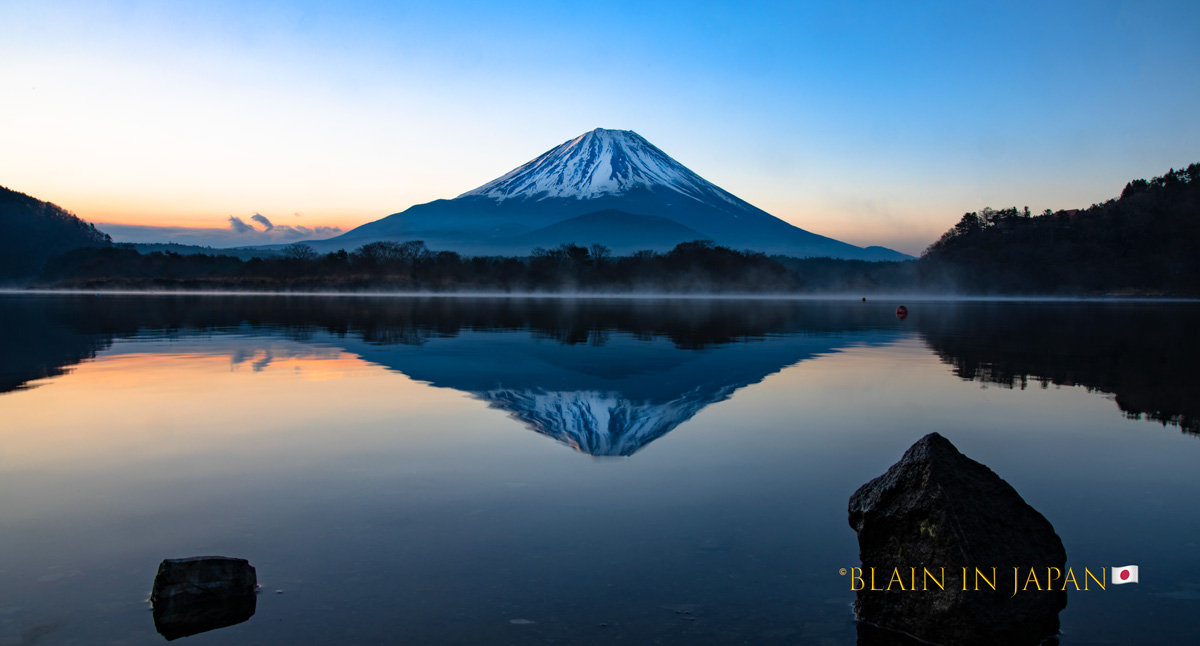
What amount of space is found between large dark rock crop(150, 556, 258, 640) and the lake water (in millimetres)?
164

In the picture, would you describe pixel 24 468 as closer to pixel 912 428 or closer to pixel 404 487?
pixel 404 487

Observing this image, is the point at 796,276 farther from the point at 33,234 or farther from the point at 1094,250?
the point at 33,234

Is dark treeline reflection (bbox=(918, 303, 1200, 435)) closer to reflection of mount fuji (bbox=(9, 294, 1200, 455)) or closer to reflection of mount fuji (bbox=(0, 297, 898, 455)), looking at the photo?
reflection of mount fuji (bbox=(9, 294, 1200, 455))

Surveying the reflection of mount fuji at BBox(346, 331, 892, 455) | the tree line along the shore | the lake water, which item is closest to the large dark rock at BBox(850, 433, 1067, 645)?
the lake water

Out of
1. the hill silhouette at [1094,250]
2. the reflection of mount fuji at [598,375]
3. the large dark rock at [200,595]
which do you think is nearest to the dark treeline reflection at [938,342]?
the reflection of mount fuji at [598,375]

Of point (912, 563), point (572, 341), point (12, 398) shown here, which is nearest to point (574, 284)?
point (572, 341)

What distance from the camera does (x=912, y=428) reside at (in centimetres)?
1165

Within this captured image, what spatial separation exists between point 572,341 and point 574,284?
107202 mm

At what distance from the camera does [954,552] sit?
492 centimetres

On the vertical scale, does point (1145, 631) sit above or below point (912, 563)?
below

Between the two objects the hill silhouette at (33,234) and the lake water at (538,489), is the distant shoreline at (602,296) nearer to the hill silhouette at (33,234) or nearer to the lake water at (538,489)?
the hill silhouette at (33,234)

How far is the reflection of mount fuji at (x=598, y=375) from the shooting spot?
11.7 m

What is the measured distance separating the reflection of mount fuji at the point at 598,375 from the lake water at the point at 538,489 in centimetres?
12

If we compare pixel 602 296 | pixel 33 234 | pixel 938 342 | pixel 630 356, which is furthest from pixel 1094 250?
pixel 33 234
